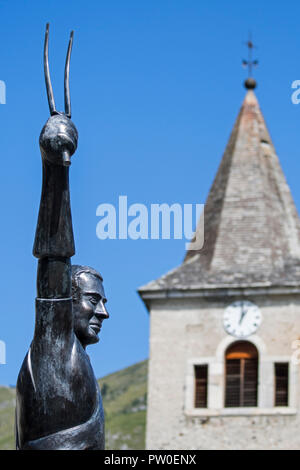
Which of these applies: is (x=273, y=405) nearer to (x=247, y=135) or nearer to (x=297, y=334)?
(x=297, y=334)

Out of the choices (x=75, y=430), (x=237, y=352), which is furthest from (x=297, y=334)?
(x=75, y=430)

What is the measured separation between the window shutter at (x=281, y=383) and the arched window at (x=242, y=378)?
0.49 m

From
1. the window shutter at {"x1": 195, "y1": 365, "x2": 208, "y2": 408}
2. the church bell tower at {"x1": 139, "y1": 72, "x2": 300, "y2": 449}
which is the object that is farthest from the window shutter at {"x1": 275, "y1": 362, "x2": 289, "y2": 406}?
the window shutter at {"x1": 195, "y1": 365, "x2": 208, "y2": 408}

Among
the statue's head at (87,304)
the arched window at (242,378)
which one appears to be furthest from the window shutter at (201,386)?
the statue's head at (87,304)

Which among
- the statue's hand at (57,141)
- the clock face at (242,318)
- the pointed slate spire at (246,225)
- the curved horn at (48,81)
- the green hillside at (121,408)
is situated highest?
the green hillside at (121,408)

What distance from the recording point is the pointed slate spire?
35.3 meters

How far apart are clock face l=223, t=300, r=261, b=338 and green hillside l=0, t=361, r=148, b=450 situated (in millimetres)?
39929

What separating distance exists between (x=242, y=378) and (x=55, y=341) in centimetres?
2973

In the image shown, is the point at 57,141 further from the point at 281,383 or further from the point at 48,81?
the point at 281,383

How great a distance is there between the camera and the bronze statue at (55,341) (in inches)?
213

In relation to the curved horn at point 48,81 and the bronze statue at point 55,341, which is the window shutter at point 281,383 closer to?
the bronze statue at point 55,341

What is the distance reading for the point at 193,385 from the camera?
35281 mm

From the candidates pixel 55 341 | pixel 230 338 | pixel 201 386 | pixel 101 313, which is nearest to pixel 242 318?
pixel 230 338

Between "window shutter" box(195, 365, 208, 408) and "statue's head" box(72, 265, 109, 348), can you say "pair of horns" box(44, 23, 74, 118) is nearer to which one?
"statue's head" box(72, 265, 109, 348)
